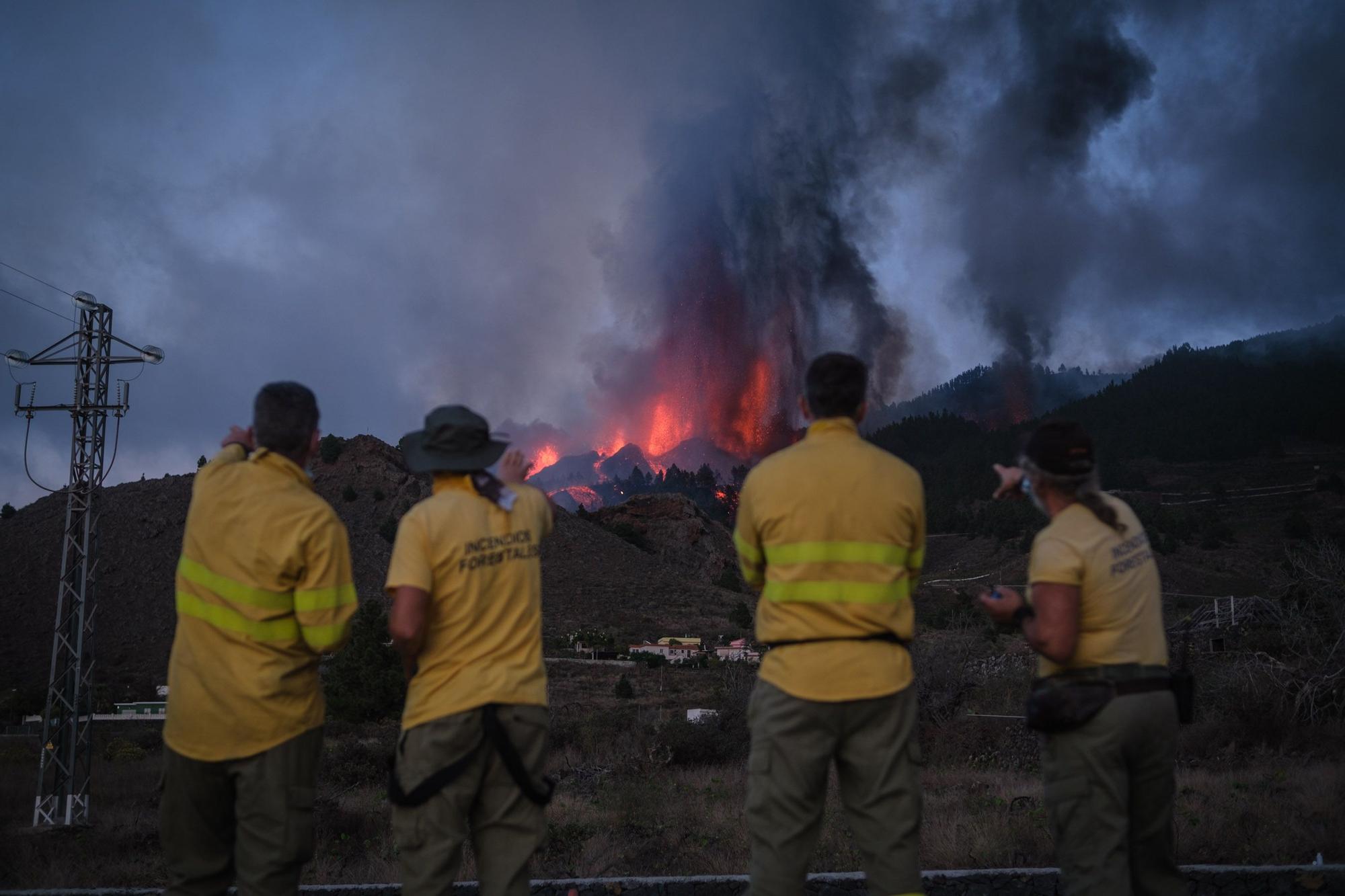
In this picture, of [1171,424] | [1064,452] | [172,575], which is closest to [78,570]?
[1064,452]

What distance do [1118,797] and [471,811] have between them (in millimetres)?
2577

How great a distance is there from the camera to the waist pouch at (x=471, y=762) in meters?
3.70

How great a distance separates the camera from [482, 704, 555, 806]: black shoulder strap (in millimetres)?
3768

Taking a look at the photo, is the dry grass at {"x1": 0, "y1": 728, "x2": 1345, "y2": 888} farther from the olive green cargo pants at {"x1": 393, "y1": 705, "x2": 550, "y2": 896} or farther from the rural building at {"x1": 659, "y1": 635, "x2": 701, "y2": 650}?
the rural building at {"x1": 659, "y1": 635, "x2": 701, "y2": 650}

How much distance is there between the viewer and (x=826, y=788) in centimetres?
364

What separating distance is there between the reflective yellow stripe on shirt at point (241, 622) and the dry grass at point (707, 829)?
168 inches

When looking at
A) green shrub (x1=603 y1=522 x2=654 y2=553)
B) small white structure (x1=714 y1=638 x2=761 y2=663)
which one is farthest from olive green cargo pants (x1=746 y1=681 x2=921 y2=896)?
green shrub (x1=603 y1=522 x2=654 y2=553)

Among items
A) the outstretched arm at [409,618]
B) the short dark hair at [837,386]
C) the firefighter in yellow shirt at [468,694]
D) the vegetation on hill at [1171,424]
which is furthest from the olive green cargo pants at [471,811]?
the vegetation on hill at [1171,424]

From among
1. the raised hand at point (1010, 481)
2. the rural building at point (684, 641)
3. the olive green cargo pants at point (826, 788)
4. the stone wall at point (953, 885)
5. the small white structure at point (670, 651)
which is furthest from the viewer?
the rural building at point (684, 641)

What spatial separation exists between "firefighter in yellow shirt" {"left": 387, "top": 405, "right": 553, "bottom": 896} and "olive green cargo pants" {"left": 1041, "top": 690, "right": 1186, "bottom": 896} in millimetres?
2111

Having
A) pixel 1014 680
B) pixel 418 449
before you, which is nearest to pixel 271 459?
pixel 418 449

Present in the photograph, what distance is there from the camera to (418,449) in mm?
4160

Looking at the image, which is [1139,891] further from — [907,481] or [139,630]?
[139,630]

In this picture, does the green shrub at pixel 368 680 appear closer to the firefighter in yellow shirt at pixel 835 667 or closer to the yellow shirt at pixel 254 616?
the yellow shirt at pixel 254 616
